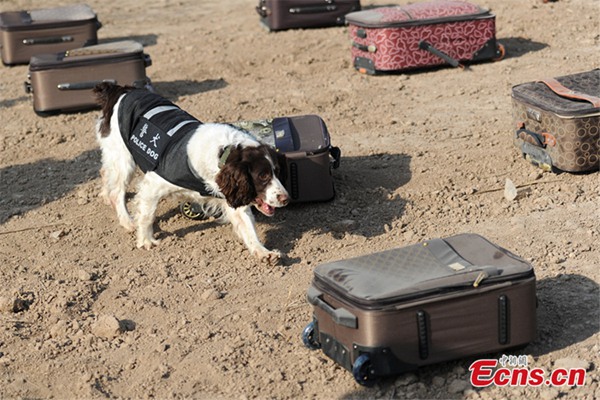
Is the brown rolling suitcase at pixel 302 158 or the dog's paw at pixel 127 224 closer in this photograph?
the brown rolling suitcase at pixel 302 158

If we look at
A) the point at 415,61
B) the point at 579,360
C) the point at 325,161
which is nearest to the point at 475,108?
the point at 415,61

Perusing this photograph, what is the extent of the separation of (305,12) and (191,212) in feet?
18.5

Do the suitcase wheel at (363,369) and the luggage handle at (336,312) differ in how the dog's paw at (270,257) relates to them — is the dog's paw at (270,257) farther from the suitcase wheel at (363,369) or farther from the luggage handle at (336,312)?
the suitcase wheel at (363,369)

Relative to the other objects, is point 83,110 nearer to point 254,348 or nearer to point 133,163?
point 133,163

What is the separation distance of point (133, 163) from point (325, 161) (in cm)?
138

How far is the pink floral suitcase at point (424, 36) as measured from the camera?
33.1ft

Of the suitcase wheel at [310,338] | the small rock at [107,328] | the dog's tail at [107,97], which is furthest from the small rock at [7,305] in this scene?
the suitcase wheel at [310,338]

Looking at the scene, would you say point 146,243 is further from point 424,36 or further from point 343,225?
point 424,36

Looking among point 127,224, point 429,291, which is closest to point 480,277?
point 429,291

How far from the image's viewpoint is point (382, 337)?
472 centimetres

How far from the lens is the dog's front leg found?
649cm

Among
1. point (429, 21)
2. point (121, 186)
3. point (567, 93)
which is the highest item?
point (429, 21)

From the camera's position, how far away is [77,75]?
9.66 meters

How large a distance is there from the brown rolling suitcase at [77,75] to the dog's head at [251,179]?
3530 millimetres
